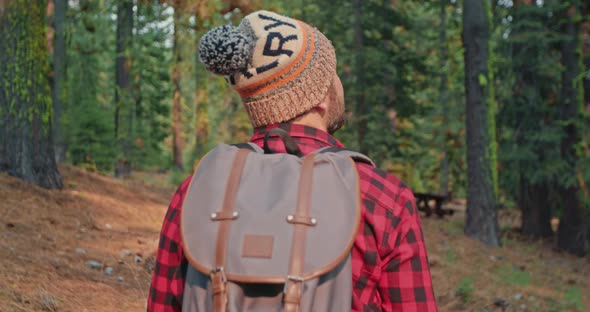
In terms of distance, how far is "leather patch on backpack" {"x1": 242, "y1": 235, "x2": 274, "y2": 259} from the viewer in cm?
162

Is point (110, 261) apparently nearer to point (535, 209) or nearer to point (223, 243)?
point (223, 243)

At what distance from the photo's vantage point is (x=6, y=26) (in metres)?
8.28

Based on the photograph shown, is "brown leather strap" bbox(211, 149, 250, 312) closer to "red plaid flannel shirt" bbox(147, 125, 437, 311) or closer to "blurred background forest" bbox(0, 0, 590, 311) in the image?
"red plaid flannel shirt" bbox(147, 125, 437, 311)

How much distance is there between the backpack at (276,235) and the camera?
1608mm

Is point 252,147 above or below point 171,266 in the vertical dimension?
above

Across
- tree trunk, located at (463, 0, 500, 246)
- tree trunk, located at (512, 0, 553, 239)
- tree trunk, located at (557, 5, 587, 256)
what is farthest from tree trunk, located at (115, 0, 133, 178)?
tree trunk, located at (557, 5, 587, 256)

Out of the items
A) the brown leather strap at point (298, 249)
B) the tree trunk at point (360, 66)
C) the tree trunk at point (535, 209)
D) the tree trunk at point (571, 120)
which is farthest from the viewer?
the tree trunk at point (360, 66)

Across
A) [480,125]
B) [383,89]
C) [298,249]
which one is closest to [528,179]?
[480,125]

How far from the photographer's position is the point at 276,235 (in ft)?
5.32

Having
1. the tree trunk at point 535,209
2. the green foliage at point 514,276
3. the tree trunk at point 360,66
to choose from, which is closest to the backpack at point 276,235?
the green foliage at point 514,276

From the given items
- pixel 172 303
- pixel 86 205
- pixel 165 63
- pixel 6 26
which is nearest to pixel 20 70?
pixel 6 26

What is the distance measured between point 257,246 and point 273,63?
59cm

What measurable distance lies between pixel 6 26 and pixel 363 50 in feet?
42.6

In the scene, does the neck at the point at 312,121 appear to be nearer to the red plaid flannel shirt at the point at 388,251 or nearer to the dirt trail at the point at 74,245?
the red plaid flannel shirt at the point at 388,251
